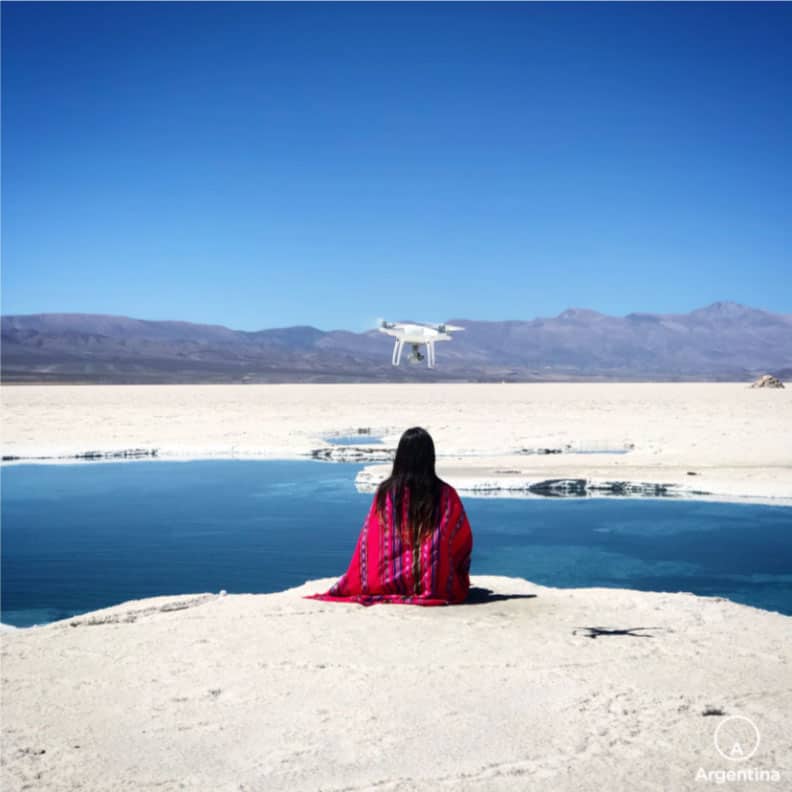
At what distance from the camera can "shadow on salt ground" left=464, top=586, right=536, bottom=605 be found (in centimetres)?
583

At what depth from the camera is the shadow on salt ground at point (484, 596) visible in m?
5.83

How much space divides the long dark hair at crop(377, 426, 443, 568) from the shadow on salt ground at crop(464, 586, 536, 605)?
0.62 m

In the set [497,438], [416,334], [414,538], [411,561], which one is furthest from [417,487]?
[497,438]

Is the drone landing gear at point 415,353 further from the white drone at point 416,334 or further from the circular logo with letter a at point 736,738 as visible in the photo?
the circular logo with letter a at point 736,738

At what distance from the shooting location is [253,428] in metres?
23.9

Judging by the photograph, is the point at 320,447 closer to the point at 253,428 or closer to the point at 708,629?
the point at 253,428

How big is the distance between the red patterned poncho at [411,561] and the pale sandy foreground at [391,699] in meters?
0.20

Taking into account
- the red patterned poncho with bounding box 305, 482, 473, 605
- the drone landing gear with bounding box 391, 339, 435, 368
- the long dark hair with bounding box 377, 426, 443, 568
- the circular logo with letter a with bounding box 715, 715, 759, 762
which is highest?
the drone landing gear with bounding box 391, 339, 435, 368

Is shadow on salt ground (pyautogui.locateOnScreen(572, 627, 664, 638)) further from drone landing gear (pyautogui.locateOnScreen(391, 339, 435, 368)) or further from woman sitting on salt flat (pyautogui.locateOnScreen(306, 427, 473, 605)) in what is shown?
drone landing gear (pyautogui.locateOnScreen(391, 339, 435, 368))

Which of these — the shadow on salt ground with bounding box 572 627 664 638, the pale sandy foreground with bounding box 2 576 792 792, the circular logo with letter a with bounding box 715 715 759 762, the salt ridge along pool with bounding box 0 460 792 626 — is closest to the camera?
the pale sandy foreground with bounding box 2 576 792 792

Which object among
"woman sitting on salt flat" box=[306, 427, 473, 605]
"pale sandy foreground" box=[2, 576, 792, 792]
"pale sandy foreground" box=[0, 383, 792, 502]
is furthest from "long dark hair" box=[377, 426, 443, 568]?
"pale sandy foreground" box=[0, 383, 792, 502]

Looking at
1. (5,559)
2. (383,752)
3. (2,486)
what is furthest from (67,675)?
(2,486)

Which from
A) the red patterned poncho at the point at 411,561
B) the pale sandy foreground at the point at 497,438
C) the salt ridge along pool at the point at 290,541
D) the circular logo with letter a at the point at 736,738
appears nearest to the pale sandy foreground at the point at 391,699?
the circular logo with letter a at the point at 736,738

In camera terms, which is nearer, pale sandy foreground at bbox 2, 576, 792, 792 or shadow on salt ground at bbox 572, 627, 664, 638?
pale sandy foreground at bbox 2, 576, 792, 792
